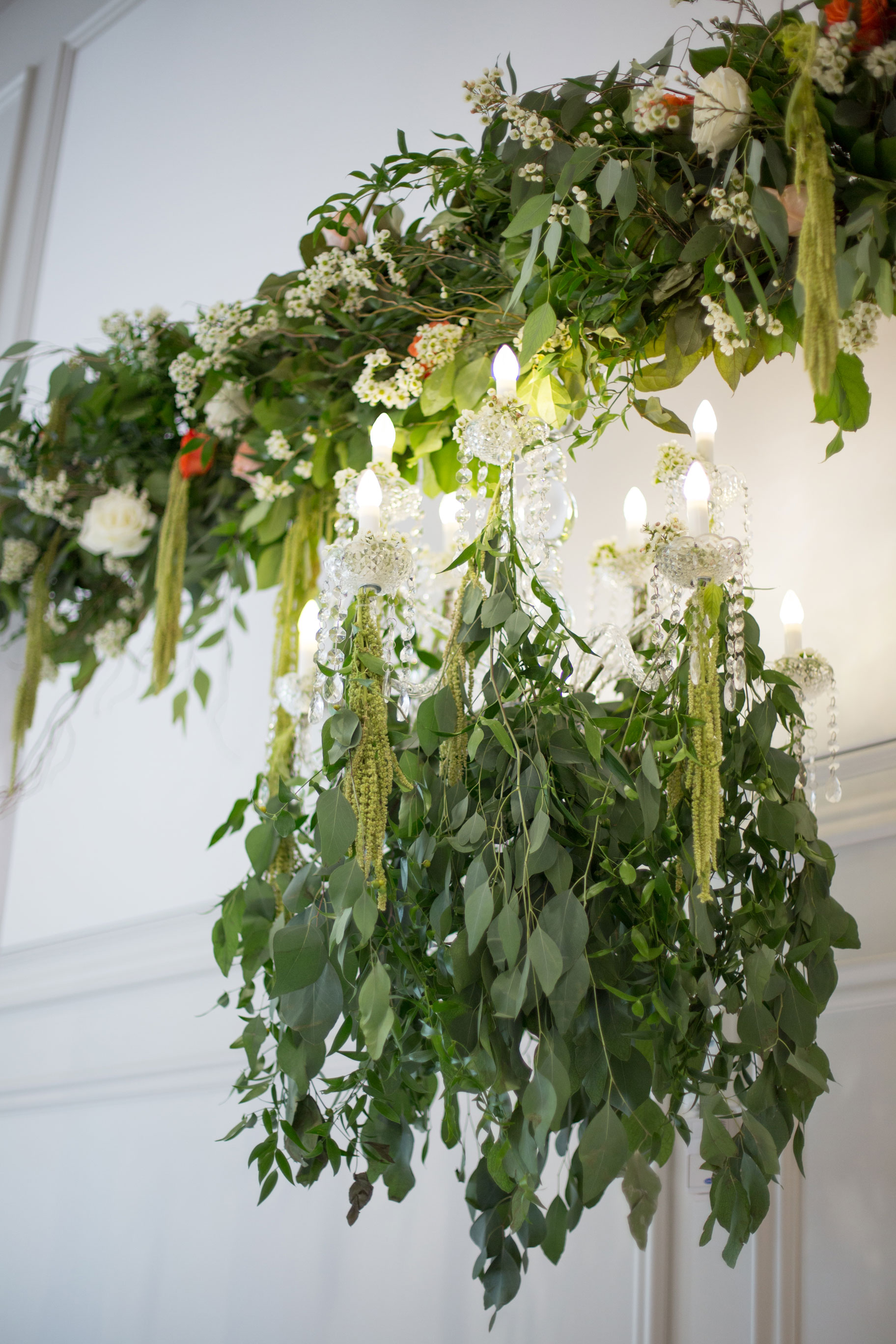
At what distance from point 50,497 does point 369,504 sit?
95 cm

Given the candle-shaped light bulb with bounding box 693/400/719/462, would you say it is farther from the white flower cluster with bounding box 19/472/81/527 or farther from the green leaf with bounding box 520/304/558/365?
the white flower cluster with bounding box 19/472/81/527

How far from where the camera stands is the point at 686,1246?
1.40 meters

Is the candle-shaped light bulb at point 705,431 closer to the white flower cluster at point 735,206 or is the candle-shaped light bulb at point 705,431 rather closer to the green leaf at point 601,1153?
the white flower cluster at point 735,206

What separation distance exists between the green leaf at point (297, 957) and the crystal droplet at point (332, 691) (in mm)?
205

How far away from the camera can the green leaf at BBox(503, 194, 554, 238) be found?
3.57ft

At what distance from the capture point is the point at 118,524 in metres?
1.80

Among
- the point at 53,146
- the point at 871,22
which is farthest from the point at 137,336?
the point at 53,146

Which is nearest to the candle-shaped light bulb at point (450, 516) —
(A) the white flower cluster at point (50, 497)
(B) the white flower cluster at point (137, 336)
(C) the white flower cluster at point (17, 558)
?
(B) the white flower cluster at point (137, 336)

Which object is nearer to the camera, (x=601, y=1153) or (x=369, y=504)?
(x=601, y=1153)

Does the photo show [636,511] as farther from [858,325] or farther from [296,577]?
[296,577]

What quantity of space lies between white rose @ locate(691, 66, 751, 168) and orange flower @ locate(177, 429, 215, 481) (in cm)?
93

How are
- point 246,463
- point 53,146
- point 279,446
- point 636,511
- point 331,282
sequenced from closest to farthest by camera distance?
point 636,511
point 331,282
point 279,446
point 246,463
point 53,146

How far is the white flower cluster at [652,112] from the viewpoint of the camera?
104cm

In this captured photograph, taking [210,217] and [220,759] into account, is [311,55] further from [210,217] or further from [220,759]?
[220,759]
